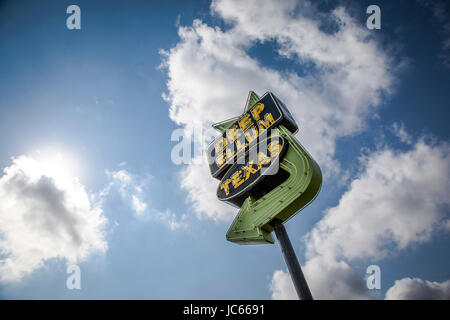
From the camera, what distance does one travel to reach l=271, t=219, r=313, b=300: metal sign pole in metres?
5.07

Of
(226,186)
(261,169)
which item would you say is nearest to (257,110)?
(261,169)

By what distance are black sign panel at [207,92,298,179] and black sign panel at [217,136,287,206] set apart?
522mm

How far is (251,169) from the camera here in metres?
7.97

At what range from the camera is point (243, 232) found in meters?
6.95

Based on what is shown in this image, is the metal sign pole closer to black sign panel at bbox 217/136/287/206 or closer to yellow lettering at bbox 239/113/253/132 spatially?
black sign panel at bbox 217/136/287/206

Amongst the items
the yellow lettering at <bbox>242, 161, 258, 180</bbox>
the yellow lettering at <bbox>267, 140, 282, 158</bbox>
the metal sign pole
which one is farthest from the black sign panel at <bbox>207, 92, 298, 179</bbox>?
the metal sign pole

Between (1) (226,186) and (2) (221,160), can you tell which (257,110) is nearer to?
(2) (221,160)

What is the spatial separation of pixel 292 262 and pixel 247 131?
225 inches

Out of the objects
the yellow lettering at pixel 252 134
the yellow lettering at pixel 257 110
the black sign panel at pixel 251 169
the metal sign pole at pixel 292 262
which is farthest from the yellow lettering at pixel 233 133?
the metal sign pole at pixel 292 262

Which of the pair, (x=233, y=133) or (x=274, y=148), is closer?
(x=274, y=148)

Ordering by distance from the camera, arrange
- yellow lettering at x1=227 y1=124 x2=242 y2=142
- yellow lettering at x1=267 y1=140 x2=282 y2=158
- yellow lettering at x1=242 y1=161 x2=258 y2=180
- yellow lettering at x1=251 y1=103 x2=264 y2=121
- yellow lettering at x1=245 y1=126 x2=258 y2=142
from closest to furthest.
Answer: yellow lettering at x1=267 y1=140 x2=282 y2=158 → yellow lettering at x1=242 y1=161 x2=258 y2=180 → yellow lettering at x1=245 y1=126 x2=258 y2=142 → yellow lettering at x1=251 y1=103 x2=264 y2=121 → yellow lettering at x1=227 y1=124 x2=242 y2=142
